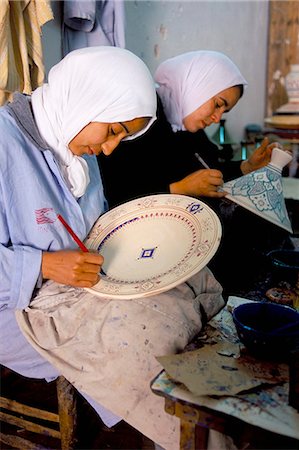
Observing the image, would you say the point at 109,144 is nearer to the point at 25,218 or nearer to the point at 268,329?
the point at 25,218

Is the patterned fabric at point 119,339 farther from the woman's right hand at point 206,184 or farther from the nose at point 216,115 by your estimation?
the nose at point 216,115

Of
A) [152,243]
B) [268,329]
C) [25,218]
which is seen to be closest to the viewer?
[268,329]

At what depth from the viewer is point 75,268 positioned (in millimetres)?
1075

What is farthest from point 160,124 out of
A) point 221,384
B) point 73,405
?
point 221,384

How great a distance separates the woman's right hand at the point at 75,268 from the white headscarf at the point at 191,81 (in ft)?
3.61

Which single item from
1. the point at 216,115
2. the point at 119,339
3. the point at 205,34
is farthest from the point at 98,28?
the point at 205,34

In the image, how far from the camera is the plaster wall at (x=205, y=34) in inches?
102

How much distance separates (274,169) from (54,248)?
79 centimetres

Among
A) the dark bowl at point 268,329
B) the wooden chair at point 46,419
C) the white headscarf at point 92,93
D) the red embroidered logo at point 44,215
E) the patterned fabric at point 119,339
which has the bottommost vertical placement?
the wooden chair at point 46,419

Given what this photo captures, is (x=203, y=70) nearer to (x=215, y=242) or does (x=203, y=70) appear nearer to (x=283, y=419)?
(x=215, y=242)

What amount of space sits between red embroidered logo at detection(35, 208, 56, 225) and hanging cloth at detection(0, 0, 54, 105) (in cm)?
58

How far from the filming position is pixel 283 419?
814mm

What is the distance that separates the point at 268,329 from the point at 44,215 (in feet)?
2.06

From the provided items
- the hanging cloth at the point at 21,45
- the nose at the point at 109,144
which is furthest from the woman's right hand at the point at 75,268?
the hanging cloth at the point at 21,45
